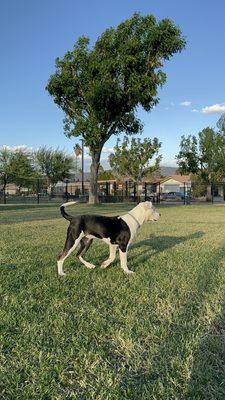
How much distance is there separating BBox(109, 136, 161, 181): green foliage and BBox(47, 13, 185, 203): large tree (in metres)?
23.6

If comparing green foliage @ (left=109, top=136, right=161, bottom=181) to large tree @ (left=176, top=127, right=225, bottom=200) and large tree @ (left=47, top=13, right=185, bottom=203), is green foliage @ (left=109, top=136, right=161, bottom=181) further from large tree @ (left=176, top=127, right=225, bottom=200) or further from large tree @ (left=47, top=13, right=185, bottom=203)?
large tree @ (left=47, top=13, right=185, bottom=203)

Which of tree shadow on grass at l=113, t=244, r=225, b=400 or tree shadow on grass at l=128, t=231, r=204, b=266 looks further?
tree shadow on grass at l=128, t=231, r=204, b=266

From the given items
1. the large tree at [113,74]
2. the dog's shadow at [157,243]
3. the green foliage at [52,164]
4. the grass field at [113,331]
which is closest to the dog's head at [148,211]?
the grass field at [113,331]

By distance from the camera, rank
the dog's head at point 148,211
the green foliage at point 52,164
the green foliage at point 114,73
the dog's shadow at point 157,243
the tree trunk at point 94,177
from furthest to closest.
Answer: the green foliage at point 52,164, the tree trunk at point 94,177, the green foliage at point 114,73, the dog's shadow at point 157,243, the dog's head at point 148,211

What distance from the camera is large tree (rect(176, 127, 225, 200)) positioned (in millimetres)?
48250

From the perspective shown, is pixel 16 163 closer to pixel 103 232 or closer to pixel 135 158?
pixel 135 158

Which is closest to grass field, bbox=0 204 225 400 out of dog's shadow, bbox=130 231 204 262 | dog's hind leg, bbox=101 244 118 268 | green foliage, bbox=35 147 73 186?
dog's hind leg, bbox=101 244 118 268

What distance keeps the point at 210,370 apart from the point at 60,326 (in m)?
1.31

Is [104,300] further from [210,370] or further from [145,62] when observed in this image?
[145,62]

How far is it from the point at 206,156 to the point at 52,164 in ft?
85.3

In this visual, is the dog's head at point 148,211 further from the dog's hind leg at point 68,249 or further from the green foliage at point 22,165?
the green foliage at point 22,165

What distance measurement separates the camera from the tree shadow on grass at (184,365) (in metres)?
2.38

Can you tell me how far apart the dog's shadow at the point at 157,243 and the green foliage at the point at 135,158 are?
42518 millimetres

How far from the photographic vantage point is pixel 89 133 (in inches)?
1066
